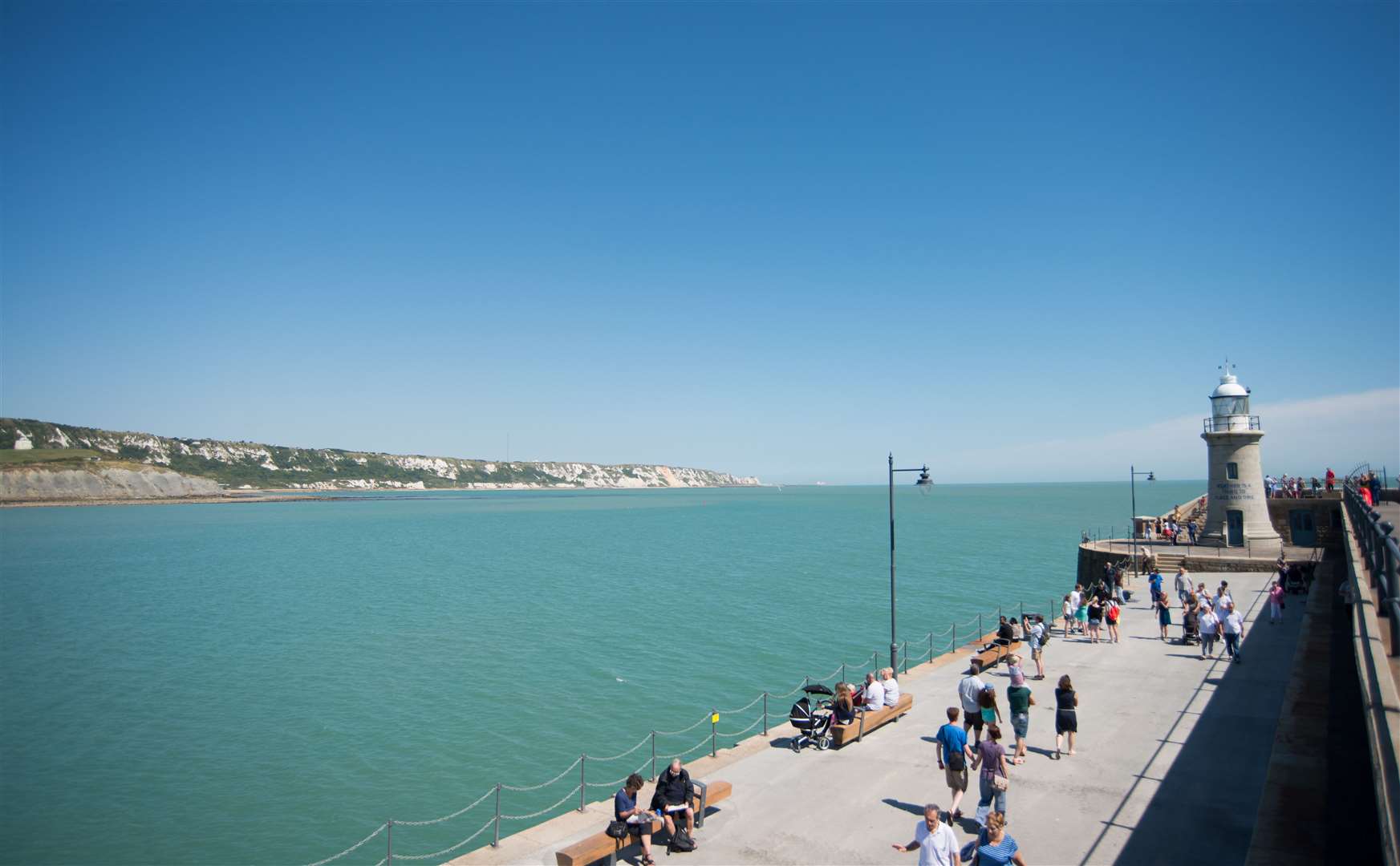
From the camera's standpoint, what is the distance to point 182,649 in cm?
3112

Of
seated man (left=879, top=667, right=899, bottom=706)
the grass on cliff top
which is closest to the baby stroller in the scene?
seated man (left=879, top=667, right=899, bottom=706)

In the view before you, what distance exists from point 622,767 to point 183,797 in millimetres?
9774

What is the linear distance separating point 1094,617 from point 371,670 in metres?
24.2

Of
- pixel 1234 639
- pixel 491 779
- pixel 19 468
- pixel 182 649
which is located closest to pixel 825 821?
pixel 491 779

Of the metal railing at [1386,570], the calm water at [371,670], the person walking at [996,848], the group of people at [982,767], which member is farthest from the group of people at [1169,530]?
the person walking at [996,848]

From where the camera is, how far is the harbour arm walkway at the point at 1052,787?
31.9 feet

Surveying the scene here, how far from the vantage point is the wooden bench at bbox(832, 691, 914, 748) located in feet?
44.7

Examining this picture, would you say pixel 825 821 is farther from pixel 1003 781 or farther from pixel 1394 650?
pixel 1394 650

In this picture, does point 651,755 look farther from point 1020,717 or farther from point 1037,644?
point 1037,644

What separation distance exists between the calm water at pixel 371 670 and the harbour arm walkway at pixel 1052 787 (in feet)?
19.5

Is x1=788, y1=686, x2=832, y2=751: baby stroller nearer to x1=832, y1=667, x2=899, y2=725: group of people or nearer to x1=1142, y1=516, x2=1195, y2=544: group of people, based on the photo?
x1=832, y1=667, x2=899, y2=725: group of people

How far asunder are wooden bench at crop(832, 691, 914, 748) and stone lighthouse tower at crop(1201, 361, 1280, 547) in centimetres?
2954

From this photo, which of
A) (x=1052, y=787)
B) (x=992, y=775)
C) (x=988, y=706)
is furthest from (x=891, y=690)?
(x=992, y=775)

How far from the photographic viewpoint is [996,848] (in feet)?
26.5
